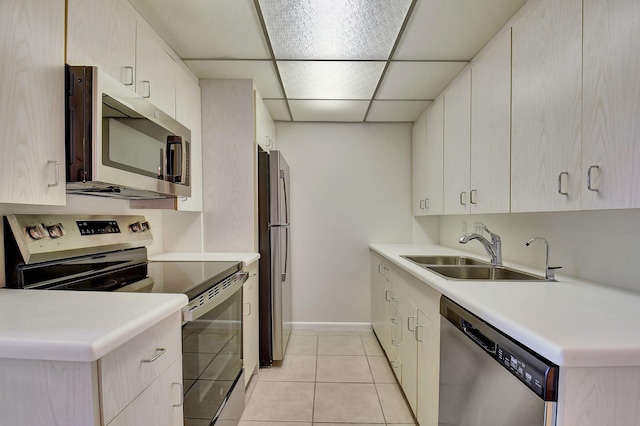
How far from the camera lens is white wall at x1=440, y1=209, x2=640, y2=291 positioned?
122 cm

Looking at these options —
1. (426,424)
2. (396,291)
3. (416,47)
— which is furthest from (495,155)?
(426,424)

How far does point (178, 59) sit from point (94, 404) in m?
1.94

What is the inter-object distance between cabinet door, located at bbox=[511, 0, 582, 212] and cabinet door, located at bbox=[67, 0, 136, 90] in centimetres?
181

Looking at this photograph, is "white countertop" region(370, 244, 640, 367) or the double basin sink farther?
the double basin sink

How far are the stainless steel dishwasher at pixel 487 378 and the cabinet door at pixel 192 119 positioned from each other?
166cm

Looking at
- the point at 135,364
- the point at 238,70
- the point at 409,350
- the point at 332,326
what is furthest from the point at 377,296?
the point at 135,364

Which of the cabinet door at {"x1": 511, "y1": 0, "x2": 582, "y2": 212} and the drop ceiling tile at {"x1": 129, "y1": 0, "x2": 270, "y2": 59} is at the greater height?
the drop ceiling tile at {"x1": 129, "y1": 0, "x2": 270, "y2": 59}

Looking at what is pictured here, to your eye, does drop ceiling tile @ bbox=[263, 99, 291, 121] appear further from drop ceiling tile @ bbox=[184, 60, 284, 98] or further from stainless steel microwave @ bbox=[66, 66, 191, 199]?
stainless steel microwave @ bbox=[66, 66, 191, 199]

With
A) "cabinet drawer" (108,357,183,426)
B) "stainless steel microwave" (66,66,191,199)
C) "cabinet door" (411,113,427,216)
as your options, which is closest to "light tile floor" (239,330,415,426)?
"cabinet drawer" (108,357,183,426)

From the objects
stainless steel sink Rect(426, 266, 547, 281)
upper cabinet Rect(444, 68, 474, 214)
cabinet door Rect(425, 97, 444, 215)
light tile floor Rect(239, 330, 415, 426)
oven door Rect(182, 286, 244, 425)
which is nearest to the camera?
oven door Rect(182, 286, 244, 425)

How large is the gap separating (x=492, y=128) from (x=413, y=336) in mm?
1245

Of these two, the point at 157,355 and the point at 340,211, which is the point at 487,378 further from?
the point at 340,211

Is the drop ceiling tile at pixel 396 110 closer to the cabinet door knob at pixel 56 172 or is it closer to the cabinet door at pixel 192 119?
the cabinet door at pixel 192 119

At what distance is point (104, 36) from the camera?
50.0 inches
